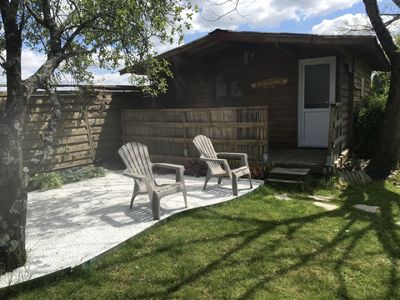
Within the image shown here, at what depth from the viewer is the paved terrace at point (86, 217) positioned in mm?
3292

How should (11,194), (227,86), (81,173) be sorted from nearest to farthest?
(11,194)
(81,173)
(227,86)

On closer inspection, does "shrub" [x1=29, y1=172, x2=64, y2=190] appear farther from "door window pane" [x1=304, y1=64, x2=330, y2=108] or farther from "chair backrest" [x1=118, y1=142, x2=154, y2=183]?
"door window pane" [x1=304, y1=64, x2=330, y2=108]

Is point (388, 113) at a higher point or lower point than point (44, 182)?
higher

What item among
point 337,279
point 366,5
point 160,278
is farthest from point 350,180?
point 160,278

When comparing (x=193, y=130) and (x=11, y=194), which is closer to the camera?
(x=11, y=194)

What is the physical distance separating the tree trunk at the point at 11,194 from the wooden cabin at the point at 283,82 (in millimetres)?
4743

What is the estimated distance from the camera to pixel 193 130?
24.2 feet

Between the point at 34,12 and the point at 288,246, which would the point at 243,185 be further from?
the point at 34,12

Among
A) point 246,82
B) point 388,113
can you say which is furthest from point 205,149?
point 388,113

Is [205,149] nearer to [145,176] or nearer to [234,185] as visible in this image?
[234,185]

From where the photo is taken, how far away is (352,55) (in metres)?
7.86

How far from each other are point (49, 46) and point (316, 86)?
233 inches

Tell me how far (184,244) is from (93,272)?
98 cm

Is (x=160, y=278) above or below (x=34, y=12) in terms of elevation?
below
